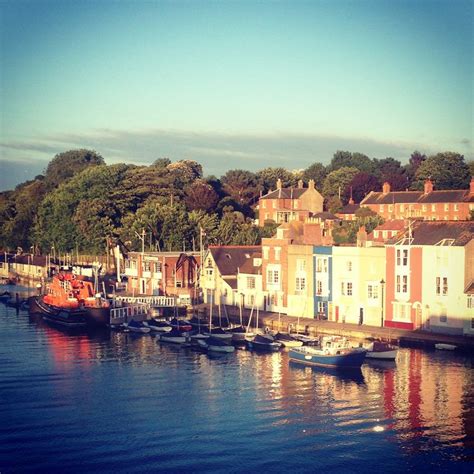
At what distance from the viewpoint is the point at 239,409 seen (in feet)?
143

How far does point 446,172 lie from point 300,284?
7212 cm

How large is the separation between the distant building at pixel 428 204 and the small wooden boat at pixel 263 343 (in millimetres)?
50541

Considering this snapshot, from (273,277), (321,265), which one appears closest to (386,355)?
(321,265)

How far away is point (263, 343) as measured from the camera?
59812 mm

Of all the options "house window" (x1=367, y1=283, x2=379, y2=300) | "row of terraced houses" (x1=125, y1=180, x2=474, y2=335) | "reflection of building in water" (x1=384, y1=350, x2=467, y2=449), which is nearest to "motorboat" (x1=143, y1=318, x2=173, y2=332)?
"row of terraced houses" (x1=125, y1=180, x2=474, y2=335)

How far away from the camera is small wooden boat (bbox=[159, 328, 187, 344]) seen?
62.7 meters

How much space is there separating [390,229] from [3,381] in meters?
50.5

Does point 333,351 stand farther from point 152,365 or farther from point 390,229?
point 390,229

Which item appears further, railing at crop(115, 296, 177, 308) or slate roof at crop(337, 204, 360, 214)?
slate roof at crop(337, 204, 360, 214)

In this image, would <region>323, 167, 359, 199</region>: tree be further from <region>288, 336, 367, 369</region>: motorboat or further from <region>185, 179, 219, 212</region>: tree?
<region>288, 336, 367, 369</region>: motorboat

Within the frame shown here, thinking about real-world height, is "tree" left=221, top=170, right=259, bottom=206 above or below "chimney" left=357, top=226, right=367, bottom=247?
above

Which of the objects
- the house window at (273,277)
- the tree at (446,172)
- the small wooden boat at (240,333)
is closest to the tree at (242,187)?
the tree at (446,172)

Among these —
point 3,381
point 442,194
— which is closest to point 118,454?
point 3,381

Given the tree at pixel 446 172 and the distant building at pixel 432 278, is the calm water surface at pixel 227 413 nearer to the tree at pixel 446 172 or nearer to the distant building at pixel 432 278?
the distant building at pixel 432 278
